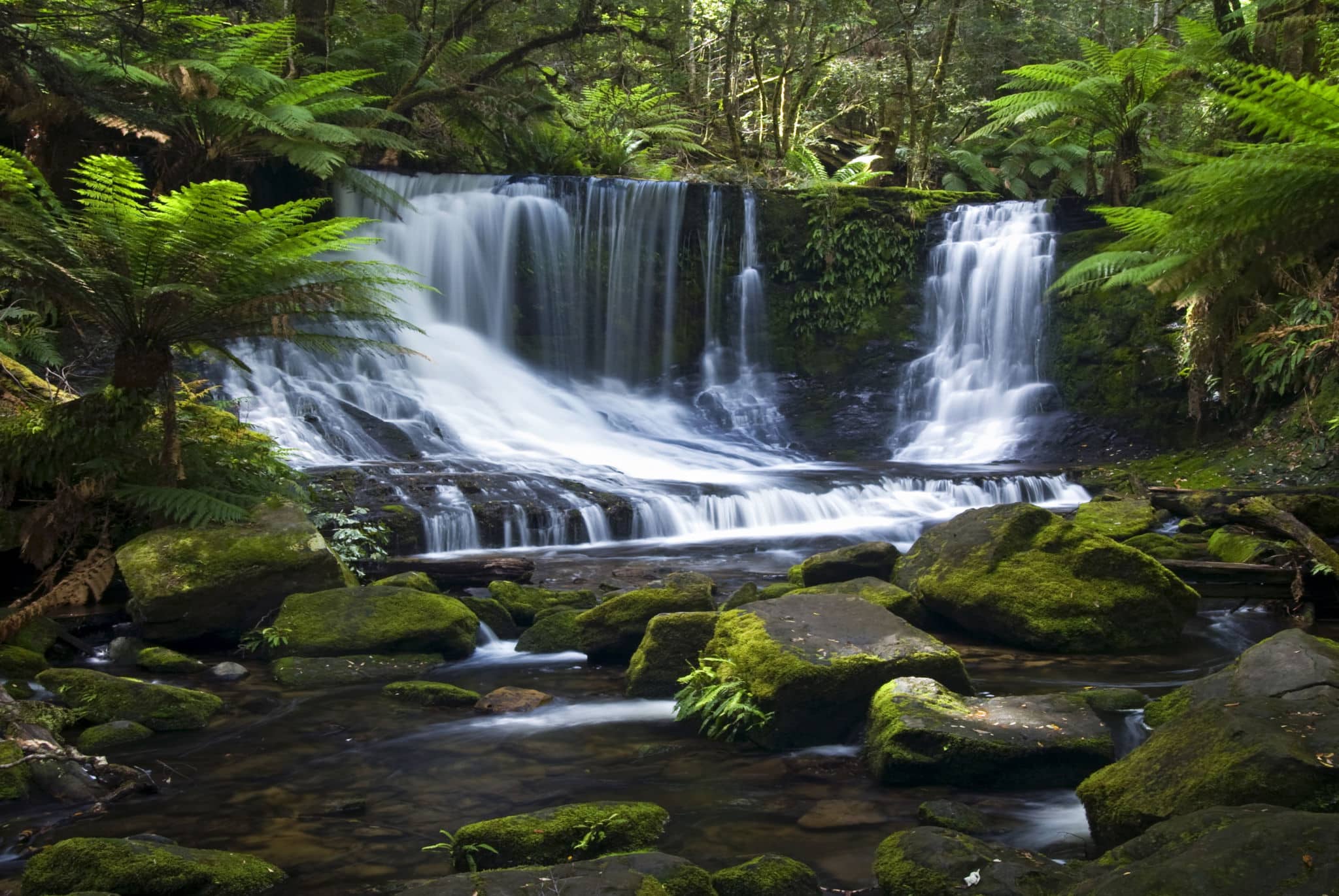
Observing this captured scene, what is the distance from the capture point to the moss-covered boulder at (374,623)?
5664 millimetres

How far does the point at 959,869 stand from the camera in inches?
116

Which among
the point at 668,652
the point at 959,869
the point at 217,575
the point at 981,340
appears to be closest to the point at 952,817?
the point at 959,869

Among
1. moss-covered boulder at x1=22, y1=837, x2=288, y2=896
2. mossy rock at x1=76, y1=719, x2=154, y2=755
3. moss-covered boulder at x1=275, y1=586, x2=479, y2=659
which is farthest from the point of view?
moss-covered boulder at x1=275, y1=586, x2=479, y2=659

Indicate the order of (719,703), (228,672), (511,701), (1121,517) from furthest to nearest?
(1121,517), (228,672), (511,701), (719,703)

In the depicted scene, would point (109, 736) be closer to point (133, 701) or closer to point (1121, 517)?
point (133, 701)

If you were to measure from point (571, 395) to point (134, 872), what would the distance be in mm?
12082

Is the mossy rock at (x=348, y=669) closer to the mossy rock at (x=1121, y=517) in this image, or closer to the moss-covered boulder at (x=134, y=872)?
the moss-covered boulder at (x=134, y=872)

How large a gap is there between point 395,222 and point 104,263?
8.96 meters

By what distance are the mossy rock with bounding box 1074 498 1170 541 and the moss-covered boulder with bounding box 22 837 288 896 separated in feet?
21.0

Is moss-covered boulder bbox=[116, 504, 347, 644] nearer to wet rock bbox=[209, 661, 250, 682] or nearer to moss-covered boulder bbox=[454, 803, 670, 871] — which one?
wet rock bbox=[209, 661, 250, 682]

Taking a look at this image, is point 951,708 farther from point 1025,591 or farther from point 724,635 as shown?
point 1025,591

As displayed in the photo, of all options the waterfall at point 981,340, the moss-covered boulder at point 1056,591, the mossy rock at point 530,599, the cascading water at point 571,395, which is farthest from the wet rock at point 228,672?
the waterfall at point 981,340

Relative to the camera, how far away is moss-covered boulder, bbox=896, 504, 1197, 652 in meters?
5.71

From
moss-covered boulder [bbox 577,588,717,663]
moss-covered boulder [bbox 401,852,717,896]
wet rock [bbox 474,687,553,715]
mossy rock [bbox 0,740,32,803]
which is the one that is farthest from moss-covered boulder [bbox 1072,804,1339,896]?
mossy rock [bbox 0,740,32,803]
